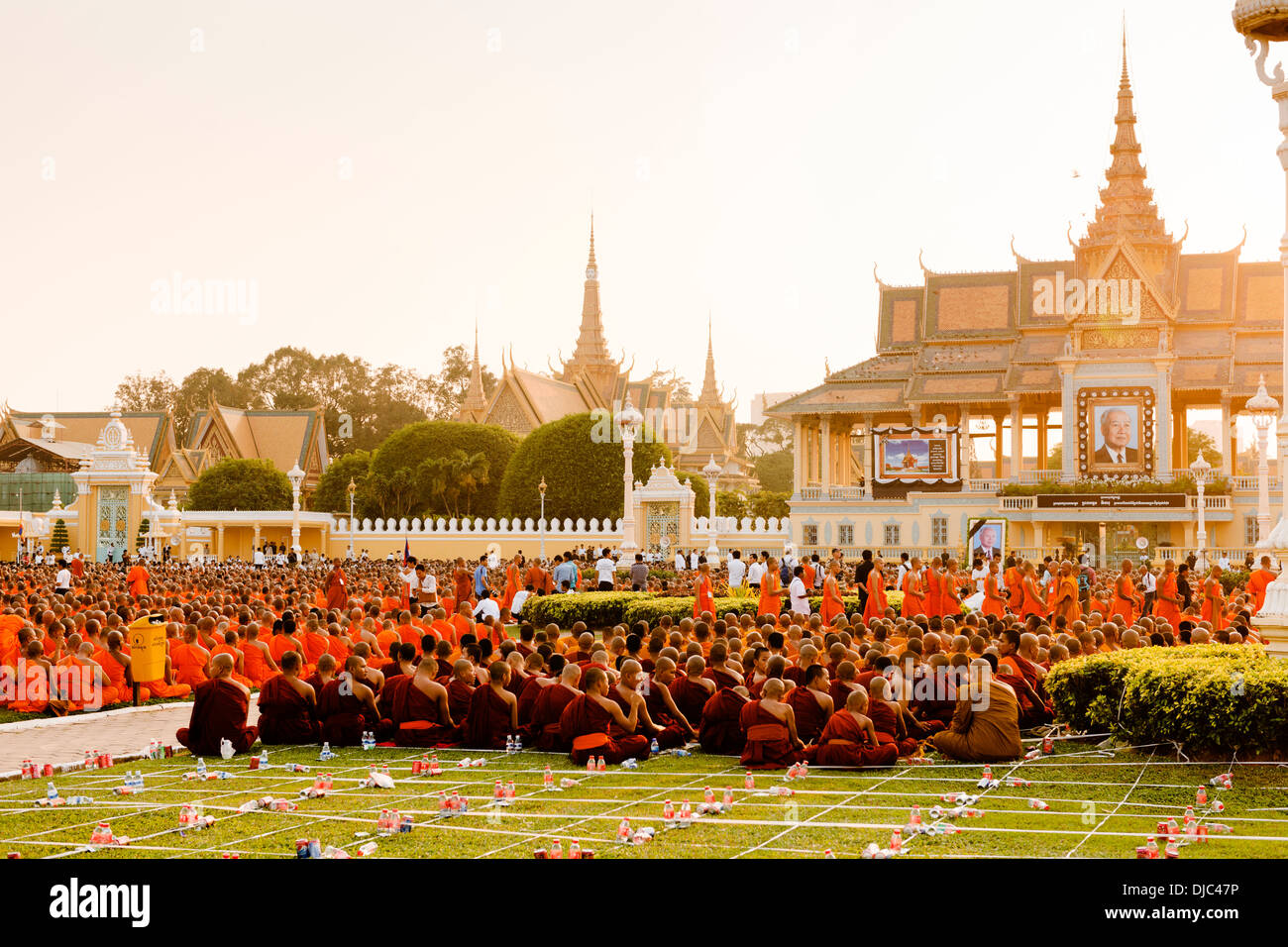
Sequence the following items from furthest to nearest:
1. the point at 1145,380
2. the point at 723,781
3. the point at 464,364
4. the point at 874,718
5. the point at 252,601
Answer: the point at 464,364 < the point at 1145,380 < the point at 252,601 < the point at 874,718 < the point at 723,781

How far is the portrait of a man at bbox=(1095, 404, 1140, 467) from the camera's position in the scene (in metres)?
44.9

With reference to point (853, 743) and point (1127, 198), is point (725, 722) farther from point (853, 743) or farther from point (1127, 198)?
point (1127, 198)

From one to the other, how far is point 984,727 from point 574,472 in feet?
129

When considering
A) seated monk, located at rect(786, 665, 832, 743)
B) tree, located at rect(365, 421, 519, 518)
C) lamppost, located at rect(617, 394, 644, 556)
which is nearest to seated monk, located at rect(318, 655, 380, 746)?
seated monk, located at rect(786, 665, 832, 743)

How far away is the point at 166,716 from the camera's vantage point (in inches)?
551

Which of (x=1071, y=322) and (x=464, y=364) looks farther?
(x=464, y=364)

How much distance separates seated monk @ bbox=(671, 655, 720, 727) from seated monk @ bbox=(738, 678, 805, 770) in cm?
135

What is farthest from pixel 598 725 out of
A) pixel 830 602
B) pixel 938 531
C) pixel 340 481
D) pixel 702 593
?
pixel 340 481

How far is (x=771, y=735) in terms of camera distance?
10102 millimetres

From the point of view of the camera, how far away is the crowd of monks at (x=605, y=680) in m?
10.3

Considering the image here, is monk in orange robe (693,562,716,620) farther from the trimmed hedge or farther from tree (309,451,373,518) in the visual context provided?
tree (309,451,373,518)

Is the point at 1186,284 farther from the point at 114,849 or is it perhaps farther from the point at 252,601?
the point at 114,849
